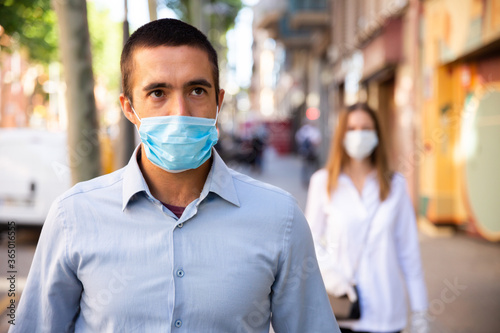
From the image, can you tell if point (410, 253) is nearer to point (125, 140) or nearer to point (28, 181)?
point (125, 140)

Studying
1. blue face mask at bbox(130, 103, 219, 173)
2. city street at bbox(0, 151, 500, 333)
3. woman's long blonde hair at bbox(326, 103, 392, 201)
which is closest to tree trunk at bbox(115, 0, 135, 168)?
city street at bbox(0, 151, 500, 333)

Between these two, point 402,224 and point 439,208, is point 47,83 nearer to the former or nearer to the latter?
point 439,208

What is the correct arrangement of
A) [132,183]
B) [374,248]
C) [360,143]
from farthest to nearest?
[360,143], [374,248], [132,183]

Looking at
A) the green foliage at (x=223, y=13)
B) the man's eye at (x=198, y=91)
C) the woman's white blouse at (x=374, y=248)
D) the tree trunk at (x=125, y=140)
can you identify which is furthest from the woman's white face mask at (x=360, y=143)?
the green foliage at (x=223, y=13)

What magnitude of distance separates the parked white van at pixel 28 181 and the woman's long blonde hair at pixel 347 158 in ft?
17.6

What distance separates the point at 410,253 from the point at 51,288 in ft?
7.51

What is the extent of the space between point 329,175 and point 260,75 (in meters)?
109

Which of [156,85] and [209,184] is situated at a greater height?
[156,85]

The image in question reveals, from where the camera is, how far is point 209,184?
6.04 ft

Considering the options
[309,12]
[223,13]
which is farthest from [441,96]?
[223,13]

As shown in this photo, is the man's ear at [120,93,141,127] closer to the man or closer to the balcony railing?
the man

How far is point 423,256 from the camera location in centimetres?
760

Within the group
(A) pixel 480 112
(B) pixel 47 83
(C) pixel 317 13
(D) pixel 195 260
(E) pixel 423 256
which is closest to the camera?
(D) pixel 195 260

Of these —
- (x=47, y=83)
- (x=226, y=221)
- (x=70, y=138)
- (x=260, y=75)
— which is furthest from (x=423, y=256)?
(x=260, y=75)
